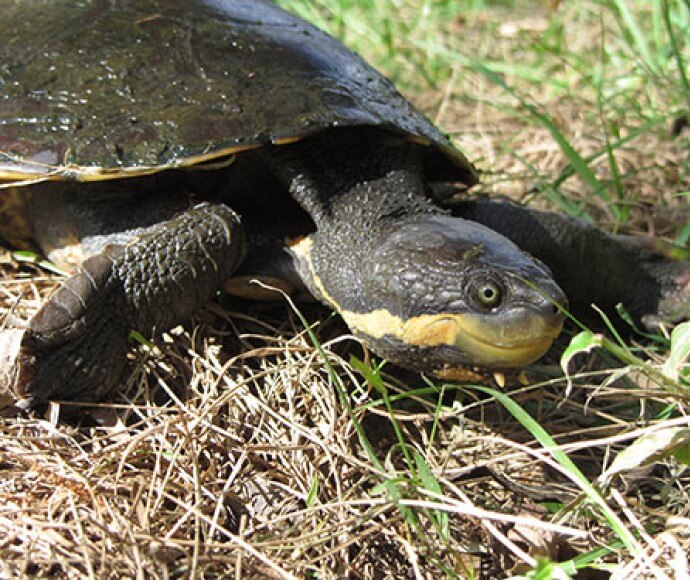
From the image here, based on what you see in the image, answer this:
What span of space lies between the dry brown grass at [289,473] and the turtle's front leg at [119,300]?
0.30ft

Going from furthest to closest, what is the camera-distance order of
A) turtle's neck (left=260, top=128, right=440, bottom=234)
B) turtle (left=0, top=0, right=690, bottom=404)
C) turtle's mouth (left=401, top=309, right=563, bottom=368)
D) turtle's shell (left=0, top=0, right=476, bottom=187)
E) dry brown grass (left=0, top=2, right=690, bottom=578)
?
turtle's neck (left=260, top=128, right=440, bottom=234) < turtle's shell (left=0, top=0, right=476, bottom=187) < turtle (left=0, top=0, right=690, bottom=404) < turtle's mouth (left=401, top=309, right=563, bottom=368) < dry brown grass (left=0, top=2, right=690, bottom=578)

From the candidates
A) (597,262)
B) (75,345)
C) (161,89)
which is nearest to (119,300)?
(75,345)

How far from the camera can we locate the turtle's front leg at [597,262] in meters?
2.33

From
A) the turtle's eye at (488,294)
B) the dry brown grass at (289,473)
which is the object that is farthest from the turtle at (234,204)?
the dry brown grass at (289,473)

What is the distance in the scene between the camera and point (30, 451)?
1.67 meters

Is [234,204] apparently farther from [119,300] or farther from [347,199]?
[119,300]

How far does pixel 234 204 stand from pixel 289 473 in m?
0.91

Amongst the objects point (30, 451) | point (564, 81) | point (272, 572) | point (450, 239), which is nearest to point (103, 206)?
point (30, 451)

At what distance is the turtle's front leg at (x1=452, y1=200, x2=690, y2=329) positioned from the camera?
91.7 inches

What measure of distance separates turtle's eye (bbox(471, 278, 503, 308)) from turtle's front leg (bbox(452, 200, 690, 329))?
2.44 ft

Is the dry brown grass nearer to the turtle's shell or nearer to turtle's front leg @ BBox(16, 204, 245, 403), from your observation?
turtle's front leg @ BBox(16, 204, 245, 403)

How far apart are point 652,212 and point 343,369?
158cm

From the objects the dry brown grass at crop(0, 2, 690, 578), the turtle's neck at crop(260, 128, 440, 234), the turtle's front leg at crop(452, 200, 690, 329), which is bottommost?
the dry brown grass at crop(0, 2, 690, 578)

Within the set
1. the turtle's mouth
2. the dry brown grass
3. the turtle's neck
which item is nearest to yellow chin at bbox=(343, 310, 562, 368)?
the turtle's mouth
